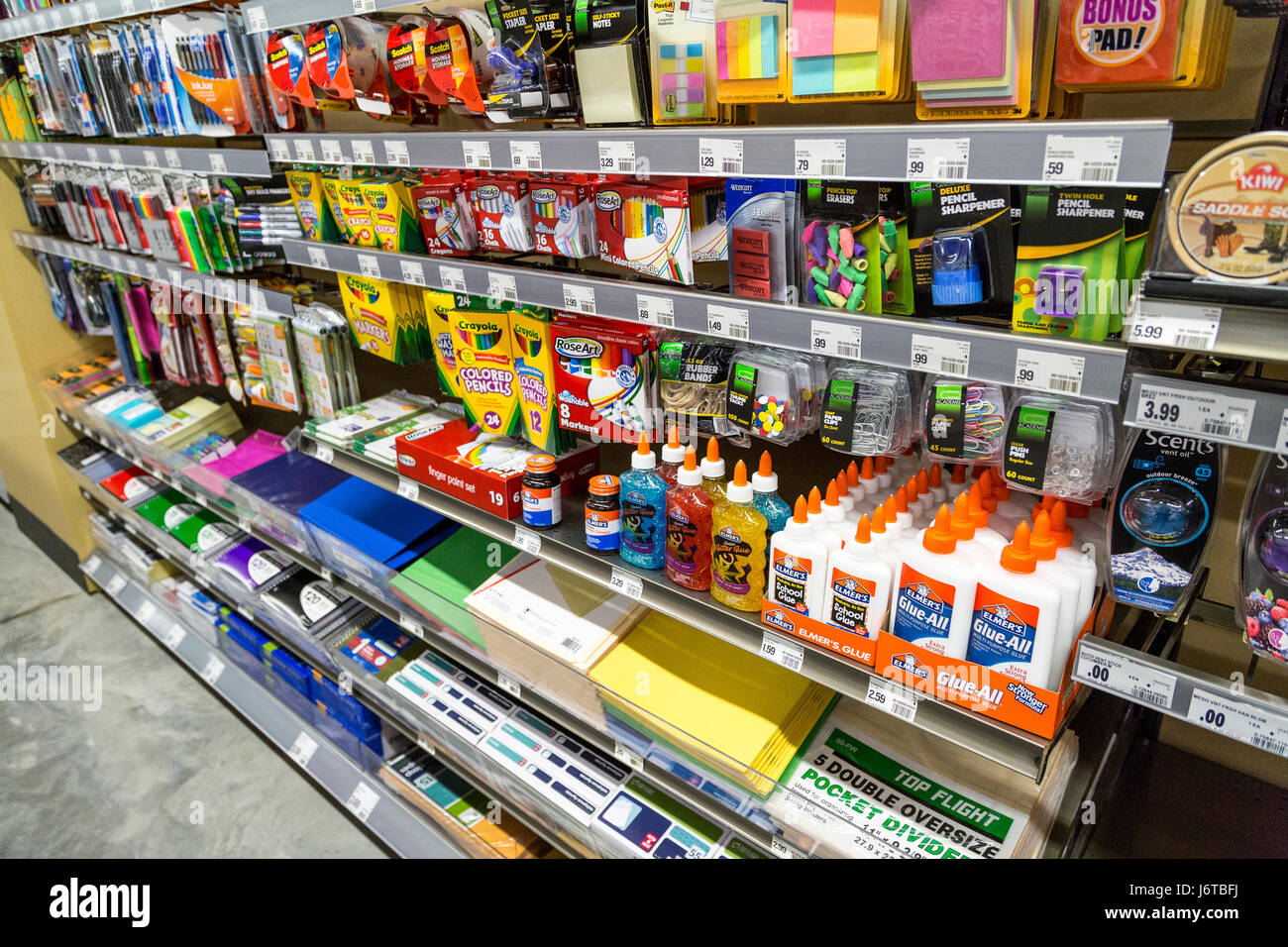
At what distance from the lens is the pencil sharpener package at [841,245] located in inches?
50.8

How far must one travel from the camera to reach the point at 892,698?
1303 mm

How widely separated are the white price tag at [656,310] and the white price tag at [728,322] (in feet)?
0.31

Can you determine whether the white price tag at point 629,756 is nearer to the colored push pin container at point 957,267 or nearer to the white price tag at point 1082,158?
the colored push pin container at point 957,267

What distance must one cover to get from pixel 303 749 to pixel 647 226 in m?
2.47

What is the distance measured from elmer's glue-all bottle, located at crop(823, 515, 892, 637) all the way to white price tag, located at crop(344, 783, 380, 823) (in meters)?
2.08

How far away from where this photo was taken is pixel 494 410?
2.12 m

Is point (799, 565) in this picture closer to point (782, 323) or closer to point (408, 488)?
point (782, 323)

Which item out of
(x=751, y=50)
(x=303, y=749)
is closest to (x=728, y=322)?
(x=751, y=50)

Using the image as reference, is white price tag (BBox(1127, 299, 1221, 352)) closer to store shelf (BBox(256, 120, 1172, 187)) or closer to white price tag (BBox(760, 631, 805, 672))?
store shelf (BBox(256, 120, 1172, 187))

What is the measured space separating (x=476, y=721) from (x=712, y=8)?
6.09 ft

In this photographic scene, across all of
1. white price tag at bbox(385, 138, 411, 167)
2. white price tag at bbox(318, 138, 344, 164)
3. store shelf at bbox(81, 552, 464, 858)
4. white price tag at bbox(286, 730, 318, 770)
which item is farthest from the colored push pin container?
white price tag at bbox(286, 730, 318, 770)

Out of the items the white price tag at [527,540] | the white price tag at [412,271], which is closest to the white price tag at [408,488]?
the white price tag at [527,540]

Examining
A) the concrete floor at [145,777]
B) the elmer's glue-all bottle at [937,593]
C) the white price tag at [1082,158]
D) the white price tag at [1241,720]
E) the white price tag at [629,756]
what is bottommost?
the concrete floor at [145,777]
